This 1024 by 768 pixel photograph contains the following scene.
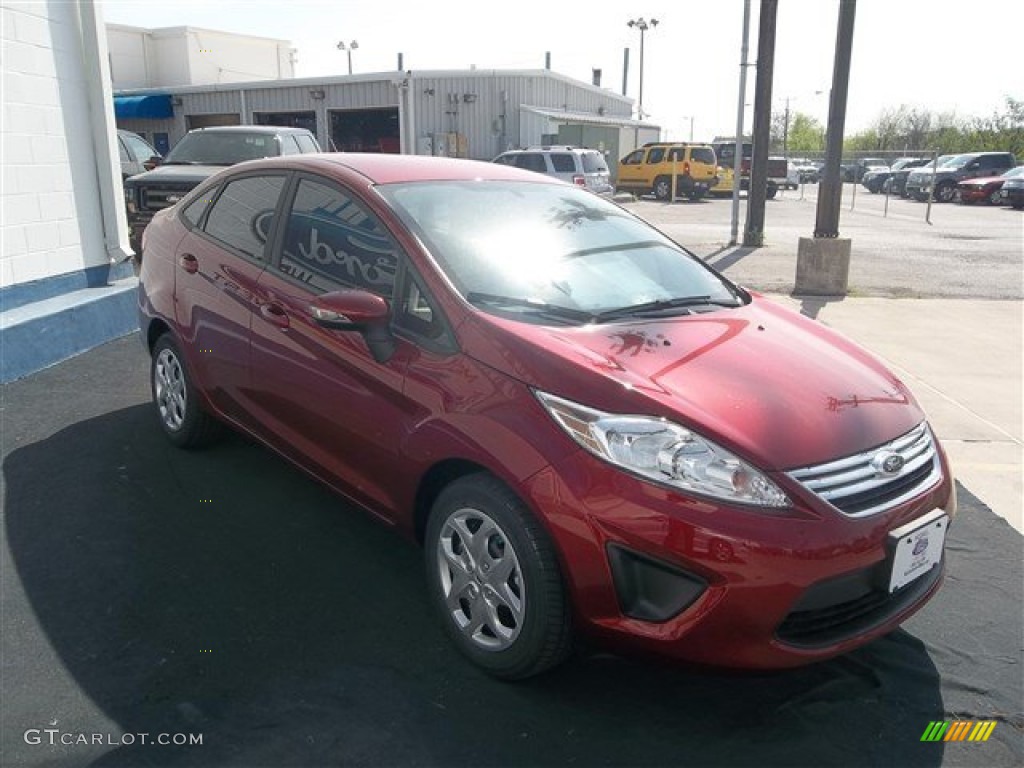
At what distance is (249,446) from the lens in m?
4.59

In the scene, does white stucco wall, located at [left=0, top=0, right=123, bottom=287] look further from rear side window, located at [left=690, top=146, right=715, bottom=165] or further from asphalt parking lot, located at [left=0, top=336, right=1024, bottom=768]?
rear side window, located at [left=690, top=146, right=715, bottom=165]

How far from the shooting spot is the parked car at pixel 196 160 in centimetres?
966

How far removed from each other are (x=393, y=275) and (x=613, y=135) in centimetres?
3727

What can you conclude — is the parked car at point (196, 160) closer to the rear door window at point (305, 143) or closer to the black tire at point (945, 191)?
the rear door window at point (305, 143)

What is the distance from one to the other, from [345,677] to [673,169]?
28.8 metres

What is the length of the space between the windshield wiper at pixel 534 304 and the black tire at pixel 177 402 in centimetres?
200

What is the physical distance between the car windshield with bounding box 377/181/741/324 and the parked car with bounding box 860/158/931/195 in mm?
34831

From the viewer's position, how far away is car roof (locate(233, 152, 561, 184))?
3531mm

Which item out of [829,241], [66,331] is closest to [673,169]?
[829,241]

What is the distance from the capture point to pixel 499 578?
2.60 metres

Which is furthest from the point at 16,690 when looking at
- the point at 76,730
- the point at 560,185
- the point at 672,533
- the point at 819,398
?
the point at 560,185

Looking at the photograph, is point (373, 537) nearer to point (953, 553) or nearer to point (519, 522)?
point (519, 522)

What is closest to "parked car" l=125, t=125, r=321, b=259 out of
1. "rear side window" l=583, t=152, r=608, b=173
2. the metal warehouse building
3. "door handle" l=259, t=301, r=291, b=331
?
"door handle" l=259, t=301, r=291, b=331

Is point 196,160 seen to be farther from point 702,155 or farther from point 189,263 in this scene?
point 702,155
